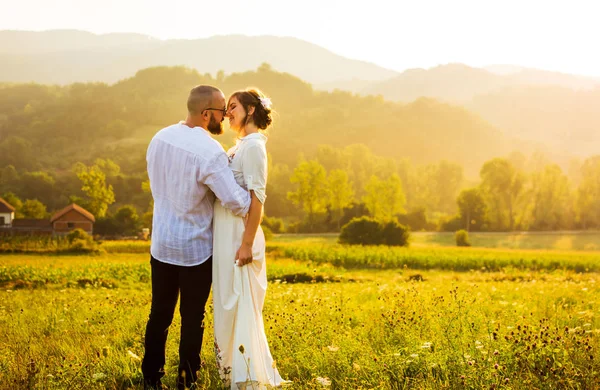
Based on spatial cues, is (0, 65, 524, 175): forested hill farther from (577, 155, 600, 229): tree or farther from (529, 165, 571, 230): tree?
(577, 155, 600, 229): tree

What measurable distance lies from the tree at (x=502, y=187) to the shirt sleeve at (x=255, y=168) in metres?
52.5

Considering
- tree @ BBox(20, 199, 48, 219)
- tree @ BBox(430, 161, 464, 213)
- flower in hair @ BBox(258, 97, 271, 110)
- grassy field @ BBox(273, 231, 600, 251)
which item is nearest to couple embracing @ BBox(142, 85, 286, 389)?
flower in hair @ BBox(258, 97, 271, 110)

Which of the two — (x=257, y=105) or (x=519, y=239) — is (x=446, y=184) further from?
(x=257, y=105)

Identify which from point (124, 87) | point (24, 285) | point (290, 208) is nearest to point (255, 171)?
point (24, 285)

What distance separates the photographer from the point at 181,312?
421 cm

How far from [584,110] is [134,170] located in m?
174

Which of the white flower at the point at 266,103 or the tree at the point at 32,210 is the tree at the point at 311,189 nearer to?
the tree at the point at 32,210

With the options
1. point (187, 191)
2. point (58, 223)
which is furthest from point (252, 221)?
point (58, 223)

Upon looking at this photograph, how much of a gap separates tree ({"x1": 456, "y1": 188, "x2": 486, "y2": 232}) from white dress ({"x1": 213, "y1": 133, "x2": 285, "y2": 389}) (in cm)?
4817

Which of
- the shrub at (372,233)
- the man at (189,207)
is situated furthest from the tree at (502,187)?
the man at (189,207)

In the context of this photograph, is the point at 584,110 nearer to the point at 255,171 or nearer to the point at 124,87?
the point at 124,87

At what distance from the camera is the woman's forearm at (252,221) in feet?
13.2

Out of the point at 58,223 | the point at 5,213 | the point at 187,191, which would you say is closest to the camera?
the point at 187,191

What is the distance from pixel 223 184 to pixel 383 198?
44554 millimetres
